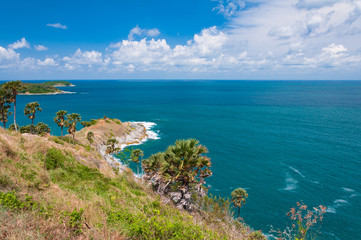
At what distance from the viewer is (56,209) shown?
7.67m

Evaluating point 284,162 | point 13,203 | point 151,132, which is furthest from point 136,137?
point 13,203

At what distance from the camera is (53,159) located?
18.0 m

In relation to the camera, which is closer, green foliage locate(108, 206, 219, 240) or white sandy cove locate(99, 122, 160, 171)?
green foliage locate(108, 206, 219, 240)

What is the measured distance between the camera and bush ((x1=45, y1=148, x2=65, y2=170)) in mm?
17095

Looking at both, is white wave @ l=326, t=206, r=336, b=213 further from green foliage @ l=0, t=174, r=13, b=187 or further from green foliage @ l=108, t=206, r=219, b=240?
green foliage @ l=0, t=174, r=13, b=187

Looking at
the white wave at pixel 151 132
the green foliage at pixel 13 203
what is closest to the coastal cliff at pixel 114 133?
the white wave at pixel 151 132

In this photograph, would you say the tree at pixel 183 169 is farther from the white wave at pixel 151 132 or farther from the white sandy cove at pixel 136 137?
the white wave at pixel 151 132

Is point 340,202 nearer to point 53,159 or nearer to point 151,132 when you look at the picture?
point 53,159

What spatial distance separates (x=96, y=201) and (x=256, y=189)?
39309 millimetres

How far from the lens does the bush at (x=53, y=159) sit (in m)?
17.1

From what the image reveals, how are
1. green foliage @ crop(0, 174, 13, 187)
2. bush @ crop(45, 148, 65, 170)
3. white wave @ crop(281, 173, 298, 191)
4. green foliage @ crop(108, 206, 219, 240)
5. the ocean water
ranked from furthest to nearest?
white wave @ crop(281, 173, 298, 191) < the ocean water < bush @ crop(45, 148, 65, 170) < green foliage @ crop(0, 174, 13, 187) < green foliage @ crop(108, 206, 219, 240)

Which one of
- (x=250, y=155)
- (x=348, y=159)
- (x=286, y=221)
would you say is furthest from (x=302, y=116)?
(x=286, y=221)

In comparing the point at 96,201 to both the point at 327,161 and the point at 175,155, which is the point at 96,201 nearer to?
the point at 175,155

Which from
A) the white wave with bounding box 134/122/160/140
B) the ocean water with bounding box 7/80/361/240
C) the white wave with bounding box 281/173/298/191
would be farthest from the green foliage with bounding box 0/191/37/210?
the white wave with bounding box 134/122/160/140
